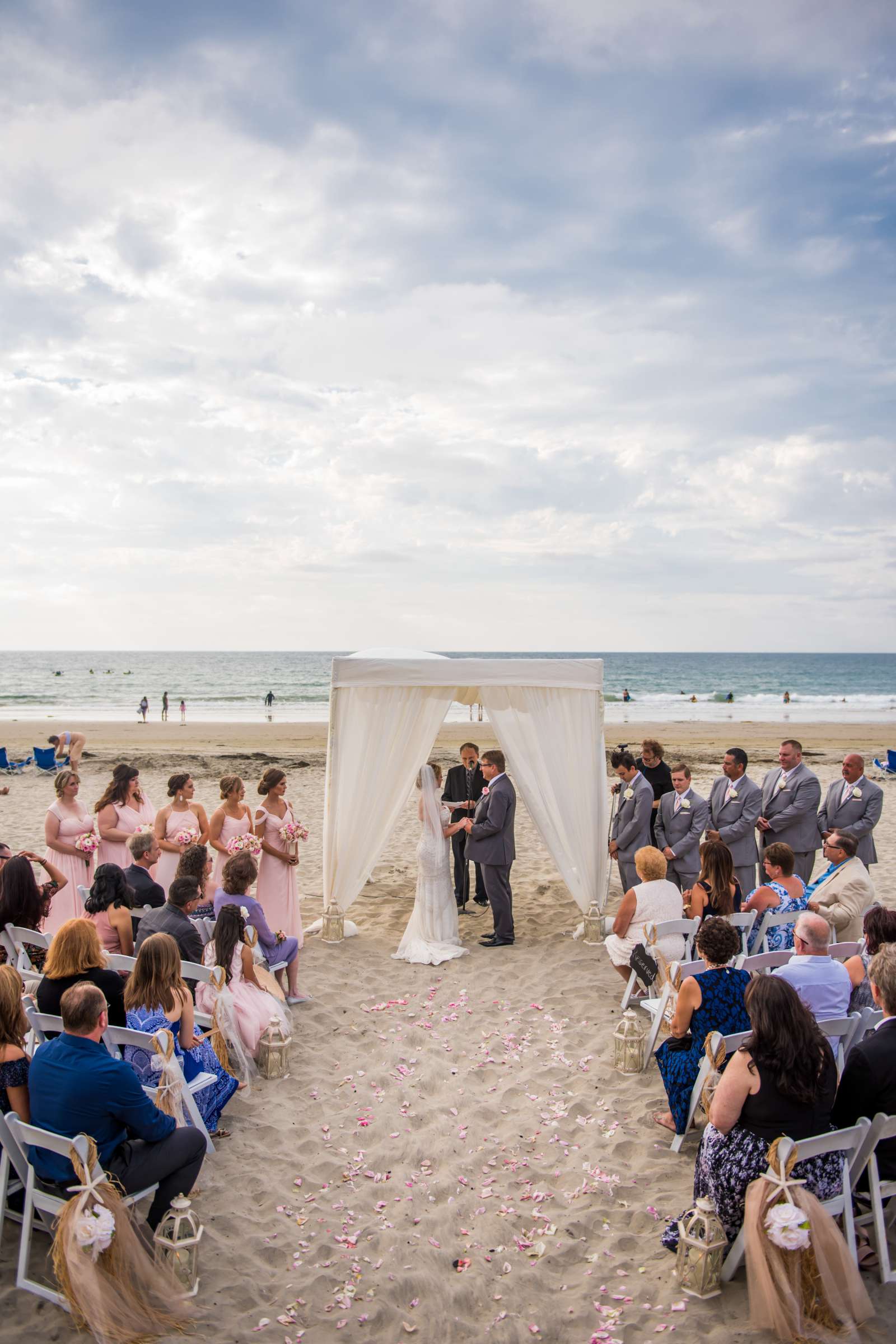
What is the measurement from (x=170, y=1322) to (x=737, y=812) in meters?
5.38

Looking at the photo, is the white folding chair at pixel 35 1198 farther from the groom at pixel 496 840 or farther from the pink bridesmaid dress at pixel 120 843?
the groom at pixel 496 840

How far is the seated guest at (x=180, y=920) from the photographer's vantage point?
4871mm

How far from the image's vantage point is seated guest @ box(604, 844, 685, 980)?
5508 mm

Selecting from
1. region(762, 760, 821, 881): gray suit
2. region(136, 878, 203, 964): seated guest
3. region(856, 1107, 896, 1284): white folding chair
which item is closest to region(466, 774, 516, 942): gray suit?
region(762, 760, 821, 881): gray suit

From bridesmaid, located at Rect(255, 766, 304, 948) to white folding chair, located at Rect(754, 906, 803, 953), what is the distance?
3.40m

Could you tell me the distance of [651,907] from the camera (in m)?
5.58

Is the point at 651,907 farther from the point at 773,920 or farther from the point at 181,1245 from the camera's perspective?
the point at 181,1245

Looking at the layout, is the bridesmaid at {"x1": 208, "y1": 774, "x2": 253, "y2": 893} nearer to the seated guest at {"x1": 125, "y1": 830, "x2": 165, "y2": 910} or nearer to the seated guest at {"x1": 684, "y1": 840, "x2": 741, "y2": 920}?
the seated guest at {"x1": 125, "y1": 830, "x2": 165, "y2": 910}

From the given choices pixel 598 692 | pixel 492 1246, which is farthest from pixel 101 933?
pixel 598 692

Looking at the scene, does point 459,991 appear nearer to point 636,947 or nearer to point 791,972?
point 636,947

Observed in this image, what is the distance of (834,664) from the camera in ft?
306

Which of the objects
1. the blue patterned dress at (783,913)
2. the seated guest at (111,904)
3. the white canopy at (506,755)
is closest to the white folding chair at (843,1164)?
the blue patterned dress at (783,913)

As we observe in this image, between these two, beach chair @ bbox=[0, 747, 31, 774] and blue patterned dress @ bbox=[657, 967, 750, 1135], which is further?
beach chair @ bbox=[0, 747, 31, 774]

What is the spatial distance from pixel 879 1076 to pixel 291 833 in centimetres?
443
